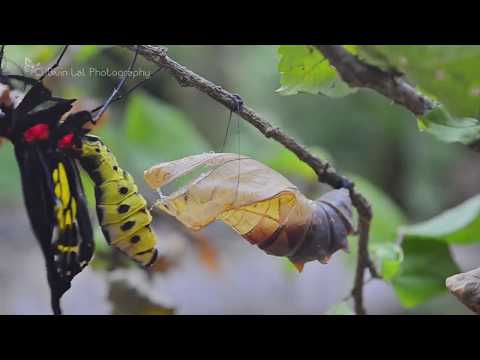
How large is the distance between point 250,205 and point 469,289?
0.17 metres

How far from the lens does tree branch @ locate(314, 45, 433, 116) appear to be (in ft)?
1.51

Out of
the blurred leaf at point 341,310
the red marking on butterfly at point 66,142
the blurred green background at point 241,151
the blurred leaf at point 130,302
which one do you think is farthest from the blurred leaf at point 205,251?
the red marking on butterfly at point 66,142

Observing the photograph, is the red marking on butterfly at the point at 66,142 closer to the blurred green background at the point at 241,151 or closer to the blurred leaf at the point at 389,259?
the blurred green background at the point at 241,151

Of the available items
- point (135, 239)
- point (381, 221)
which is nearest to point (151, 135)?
point (381, 221)

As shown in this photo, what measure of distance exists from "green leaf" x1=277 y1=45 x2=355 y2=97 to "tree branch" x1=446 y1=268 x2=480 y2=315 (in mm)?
174

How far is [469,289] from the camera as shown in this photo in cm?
45

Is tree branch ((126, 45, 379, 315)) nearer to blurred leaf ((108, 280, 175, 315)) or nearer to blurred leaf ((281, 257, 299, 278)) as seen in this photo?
blurred leaf ((281, 257, 299, 278))

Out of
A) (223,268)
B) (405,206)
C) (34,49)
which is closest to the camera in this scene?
(34,49)

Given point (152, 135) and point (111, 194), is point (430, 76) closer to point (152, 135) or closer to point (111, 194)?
point (111, 194)

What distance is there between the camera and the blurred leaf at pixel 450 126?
0.48m

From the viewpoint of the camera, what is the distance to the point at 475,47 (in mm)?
471
